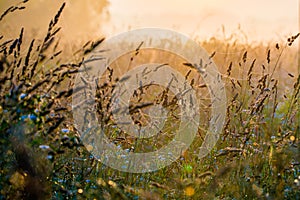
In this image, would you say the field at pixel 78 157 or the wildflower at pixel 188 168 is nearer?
the field at pixel 78 157

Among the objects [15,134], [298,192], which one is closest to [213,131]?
[298,192]

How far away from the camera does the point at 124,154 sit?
3.21 m

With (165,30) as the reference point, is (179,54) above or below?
below

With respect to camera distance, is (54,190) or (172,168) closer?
(54,190)

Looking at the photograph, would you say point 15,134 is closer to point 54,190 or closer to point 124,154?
point 54,190

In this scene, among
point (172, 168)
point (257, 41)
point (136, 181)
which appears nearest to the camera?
point (136, 181)

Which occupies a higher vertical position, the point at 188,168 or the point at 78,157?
the point at 78,157

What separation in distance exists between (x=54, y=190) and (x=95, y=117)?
0.44 m

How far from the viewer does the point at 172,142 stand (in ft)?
11.8

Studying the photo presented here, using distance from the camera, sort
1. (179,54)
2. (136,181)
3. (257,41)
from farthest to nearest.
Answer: (257,41) < (179,54) < (136,181)

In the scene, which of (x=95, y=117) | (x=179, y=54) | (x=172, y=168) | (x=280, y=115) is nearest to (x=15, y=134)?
(x=95, y=117)

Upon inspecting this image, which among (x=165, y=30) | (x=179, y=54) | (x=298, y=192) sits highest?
(x=165, y=30)

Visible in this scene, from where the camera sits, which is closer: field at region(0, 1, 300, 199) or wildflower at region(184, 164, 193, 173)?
field at region(0, 1, 300, 199)

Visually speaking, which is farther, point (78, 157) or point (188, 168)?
point (188, 168)
